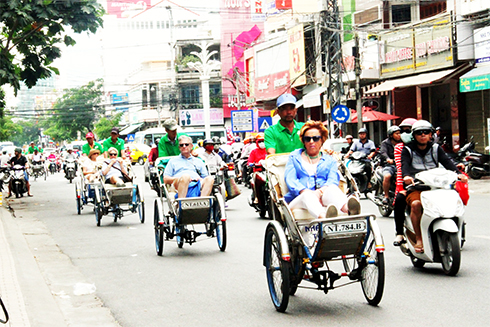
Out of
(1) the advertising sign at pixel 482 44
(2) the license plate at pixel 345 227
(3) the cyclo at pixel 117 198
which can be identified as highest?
(1) the advertising sign at pixel 482 44

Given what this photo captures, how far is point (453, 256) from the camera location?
7.63m

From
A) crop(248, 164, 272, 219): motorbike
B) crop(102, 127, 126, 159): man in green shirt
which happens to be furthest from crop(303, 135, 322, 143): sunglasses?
crop(102, 127, 126, 159): man in green shirt

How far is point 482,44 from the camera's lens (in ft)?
84.8

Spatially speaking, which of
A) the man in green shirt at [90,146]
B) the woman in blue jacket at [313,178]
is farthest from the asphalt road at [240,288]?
the man in green shirt at [90,146]

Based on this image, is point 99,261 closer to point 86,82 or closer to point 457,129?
point 457,129

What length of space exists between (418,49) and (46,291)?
24.8 m

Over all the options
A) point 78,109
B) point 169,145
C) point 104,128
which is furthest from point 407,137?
point 78,109

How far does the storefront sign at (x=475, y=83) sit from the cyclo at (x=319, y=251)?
62.0ft

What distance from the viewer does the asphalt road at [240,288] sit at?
6359 millimetres

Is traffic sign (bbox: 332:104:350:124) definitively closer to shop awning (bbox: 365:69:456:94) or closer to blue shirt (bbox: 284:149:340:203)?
shop awning (bbox: 365:69:456:94)

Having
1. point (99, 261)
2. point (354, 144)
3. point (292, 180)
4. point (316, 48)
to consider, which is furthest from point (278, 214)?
point (316, 48)

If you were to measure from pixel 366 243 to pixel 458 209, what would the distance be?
6.46ft

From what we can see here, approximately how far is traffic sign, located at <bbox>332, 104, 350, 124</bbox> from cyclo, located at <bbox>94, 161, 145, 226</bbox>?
1291 cm

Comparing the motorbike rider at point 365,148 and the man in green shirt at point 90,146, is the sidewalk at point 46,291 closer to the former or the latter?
the man in green shirt at point 90,146
